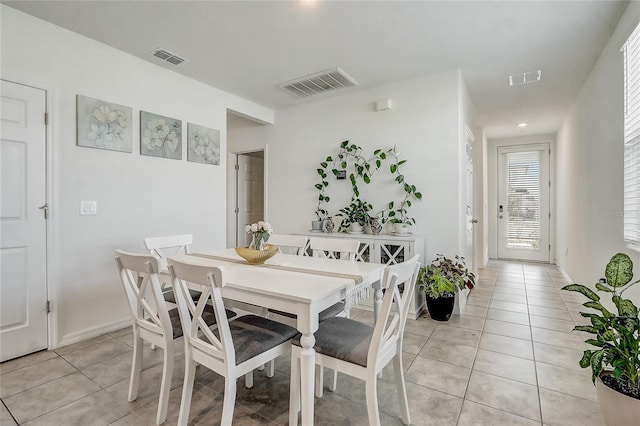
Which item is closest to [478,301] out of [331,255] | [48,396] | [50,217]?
[331,255]

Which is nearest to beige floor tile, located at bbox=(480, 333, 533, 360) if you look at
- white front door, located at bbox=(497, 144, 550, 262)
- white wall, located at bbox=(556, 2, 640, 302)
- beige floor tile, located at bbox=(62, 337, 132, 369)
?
white wall, located at bbox=(556, 2, 640, 302)

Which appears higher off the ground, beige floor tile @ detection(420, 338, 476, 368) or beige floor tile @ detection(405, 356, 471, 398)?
beige floor tile @ detection(420, 338, 476, 368)

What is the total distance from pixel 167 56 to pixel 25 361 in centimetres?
282

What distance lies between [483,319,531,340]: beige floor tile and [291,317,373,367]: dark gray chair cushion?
5.95 feet

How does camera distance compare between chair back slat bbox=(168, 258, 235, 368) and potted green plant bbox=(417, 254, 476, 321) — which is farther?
potted green plant bbox=(417, 254, 476, 321)

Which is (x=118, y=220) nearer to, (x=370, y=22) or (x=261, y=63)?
(x=261, y=63)

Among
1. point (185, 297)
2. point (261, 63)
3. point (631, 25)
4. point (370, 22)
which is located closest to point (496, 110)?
Result: point (631, 25)

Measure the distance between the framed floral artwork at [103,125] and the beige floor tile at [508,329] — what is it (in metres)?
3.84

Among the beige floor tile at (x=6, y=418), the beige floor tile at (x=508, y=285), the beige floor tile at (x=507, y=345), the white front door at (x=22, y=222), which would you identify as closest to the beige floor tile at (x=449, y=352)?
the beige floor tile at (x=507, y=345)

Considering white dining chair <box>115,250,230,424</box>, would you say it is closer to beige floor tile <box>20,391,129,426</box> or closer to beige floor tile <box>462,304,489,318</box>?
beige floor tile <box>20,391,129,426</box>

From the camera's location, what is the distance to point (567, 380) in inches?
80.3

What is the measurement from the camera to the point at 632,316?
4.75 ft

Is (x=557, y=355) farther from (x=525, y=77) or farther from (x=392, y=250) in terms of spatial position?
(x=525, y=77)

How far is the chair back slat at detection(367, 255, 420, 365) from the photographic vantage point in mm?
1374
